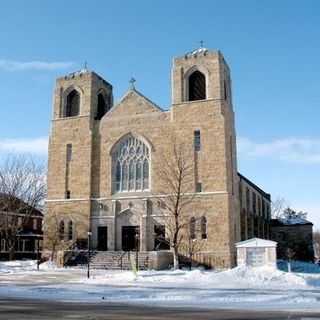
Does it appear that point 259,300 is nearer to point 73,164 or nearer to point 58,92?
point 73,164

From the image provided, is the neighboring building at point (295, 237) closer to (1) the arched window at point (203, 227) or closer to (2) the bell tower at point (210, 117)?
(2) the bell tower at point (210, 117)

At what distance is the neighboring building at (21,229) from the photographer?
50.0 meters

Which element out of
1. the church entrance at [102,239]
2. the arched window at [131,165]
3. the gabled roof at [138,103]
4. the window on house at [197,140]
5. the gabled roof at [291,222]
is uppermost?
the gabled roof at [138,103]

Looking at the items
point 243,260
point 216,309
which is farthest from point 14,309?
point 243,260

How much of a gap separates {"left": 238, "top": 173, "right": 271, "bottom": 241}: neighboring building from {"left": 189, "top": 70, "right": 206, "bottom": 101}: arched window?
29.4 ft

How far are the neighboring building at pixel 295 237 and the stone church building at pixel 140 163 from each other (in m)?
12.0

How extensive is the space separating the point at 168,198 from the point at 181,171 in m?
2.60

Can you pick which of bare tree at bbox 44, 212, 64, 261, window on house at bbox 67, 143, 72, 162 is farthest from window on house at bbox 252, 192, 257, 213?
bare tree at bbox 44, 212, 64, 261

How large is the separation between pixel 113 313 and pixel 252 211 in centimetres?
4094

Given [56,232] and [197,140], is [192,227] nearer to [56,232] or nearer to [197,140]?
[197,140]

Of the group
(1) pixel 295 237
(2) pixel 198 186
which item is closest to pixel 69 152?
(2) pixel 198 186

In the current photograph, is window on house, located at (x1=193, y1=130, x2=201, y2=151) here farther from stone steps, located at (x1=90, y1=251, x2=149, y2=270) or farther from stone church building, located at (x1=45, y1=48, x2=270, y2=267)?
stone steps, located at (x1=90, y1=251, x2=149, y2=270)

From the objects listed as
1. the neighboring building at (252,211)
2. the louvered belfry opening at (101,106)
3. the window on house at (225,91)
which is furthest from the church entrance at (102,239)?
the window on house at (225,91)

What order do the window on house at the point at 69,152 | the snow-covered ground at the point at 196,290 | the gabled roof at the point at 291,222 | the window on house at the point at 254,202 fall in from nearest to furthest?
the snow-covered ground at the point at 196,290 → the window on house at the point at 69,152 → the window on house at the point at 254,202 → the gabled roof at the point at 291,222
